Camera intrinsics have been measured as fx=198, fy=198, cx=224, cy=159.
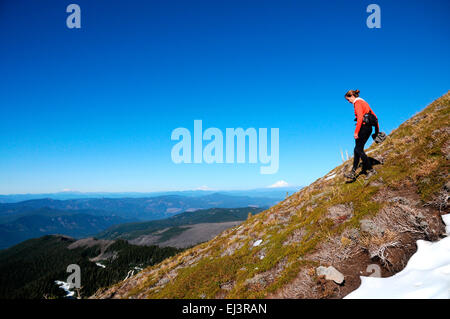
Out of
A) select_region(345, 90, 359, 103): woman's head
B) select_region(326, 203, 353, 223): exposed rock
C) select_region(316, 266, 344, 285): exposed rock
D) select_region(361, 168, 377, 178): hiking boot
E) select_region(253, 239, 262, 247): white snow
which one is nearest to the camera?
select_region(316, 266, 344, 285): exposed rock

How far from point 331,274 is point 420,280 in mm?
1762

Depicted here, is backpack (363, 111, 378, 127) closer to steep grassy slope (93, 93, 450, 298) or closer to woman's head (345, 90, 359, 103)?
woman's head (345, 90, 359, 103)

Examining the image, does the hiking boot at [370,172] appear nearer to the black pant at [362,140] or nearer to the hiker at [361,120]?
the hiker at [361,120]

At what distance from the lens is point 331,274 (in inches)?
200

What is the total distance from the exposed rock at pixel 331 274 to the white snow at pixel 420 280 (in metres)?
0.46

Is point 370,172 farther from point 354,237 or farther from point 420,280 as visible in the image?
point 420,280

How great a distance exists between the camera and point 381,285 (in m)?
4.29

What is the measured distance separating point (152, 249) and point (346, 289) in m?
214

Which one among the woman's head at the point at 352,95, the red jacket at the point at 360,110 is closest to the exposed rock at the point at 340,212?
the red jacket at the point at 360,110

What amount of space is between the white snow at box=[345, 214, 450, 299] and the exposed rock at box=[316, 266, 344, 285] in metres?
0.46

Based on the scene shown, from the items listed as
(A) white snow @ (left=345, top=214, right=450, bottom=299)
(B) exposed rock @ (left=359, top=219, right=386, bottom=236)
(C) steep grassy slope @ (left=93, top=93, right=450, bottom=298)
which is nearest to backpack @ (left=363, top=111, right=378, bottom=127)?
(C) steep grassy slope @ (left=93, top=93, right=450, bottom=298)

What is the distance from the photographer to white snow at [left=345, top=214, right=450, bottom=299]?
11.4ft
